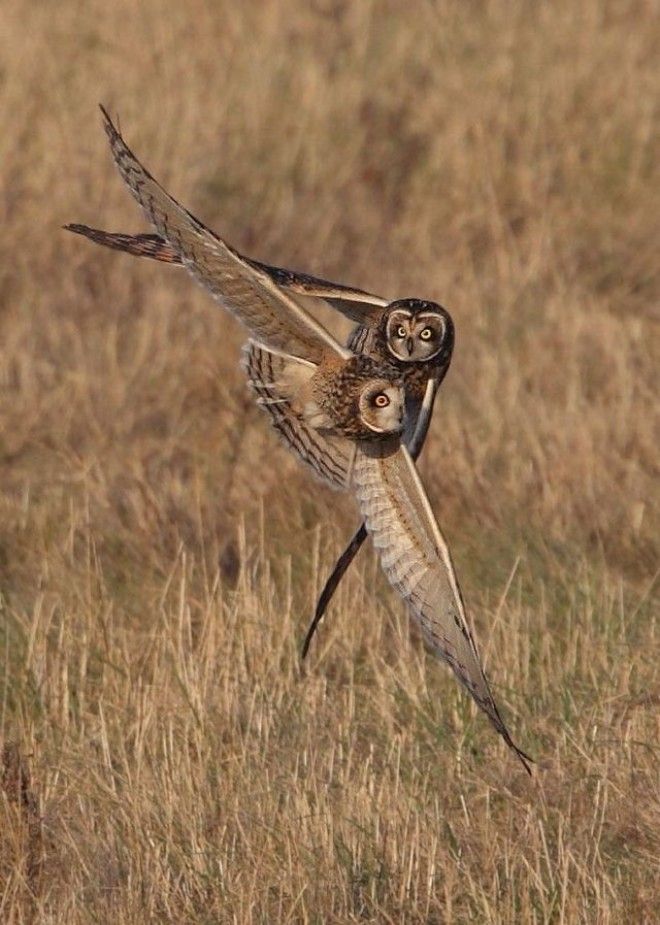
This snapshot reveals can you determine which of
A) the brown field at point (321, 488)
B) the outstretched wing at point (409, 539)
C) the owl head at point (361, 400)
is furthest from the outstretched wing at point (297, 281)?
the brown field at point (321, 488)

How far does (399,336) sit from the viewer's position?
13.8 feet

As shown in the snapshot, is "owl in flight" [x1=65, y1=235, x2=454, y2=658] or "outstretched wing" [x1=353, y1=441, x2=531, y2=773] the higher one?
"owl in flight" [x1=65, y1=235, x2=454, y2=658]

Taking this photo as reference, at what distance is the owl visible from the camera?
13.8 feet

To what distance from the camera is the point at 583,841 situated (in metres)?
4.26

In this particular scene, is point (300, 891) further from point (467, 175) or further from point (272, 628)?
point (467, 175)

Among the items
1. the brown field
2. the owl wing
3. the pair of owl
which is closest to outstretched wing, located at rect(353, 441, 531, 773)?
the pair of owl

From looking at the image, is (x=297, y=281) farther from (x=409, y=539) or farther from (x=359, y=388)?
(x=409, y=539)

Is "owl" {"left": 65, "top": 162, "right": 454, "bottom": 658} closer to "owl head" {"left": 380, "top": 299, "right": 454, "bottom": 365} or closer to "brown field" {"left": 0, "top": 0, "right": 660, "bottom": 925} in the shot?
"owl head" {"left": 380, "top": 299, "right": 454, "bottom": 365}

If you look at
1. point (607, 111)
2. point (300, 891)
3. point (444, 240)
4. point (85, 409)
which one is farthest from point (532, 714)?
point (607, 111)

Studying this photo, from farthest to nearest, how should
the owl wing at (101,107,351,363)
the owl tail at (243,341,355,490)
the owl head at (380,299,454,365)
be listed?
the owl tail at (243,341,355,490)
the owl head at (380,299,454,365)
the owl wing at (101,107,351,363)

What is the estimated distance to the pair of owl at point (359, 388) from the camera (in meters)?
4.05

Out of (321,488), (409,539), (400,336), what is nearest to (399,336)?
(400,336)

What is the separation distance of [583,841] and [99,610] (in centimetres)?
153

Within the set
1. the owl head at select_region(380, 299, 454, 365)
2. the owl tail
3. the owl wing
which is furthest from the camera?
the owl tail
